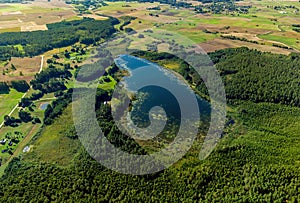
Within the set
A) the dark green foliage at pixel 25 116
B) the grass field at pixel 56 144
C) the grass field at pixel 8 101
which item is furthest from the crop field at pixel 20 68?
the grass field at pixel 56 144

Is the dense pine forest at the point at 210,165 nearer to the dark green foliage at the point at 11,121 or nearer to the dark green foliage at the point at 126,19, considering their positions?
the dark green foliage at the point at 11,121

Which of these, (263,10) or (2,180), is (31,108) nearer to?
(2,180)

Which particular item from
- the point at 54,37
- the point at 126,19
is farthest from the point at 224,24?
the point at 54,37

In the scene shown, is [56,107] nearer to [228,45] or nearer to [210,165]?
[210,165]

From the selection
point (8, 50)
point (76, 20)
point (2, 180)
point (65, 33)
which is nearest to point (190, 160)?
point (2, 180)

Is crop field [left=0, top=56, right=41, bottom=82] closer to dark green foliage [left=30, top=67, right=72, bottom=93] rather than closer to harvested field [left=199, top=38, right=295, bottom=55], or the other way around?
dark green foliage [left=30, top=67, right=72, bottom=93]

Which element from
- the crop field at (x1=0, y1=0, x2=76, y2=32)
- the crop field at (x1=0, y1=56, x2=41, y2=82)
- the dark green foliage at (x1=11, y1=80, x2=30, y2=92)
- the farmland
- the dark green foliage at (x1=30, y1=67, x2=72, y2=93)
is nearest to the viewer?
the farmland

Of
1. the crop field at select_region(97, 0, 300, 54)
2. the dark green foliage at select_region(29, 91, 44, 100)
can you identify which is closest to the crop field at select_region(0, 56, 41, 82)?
the dark green foliage at select_region(29, 91, 44, 100)
